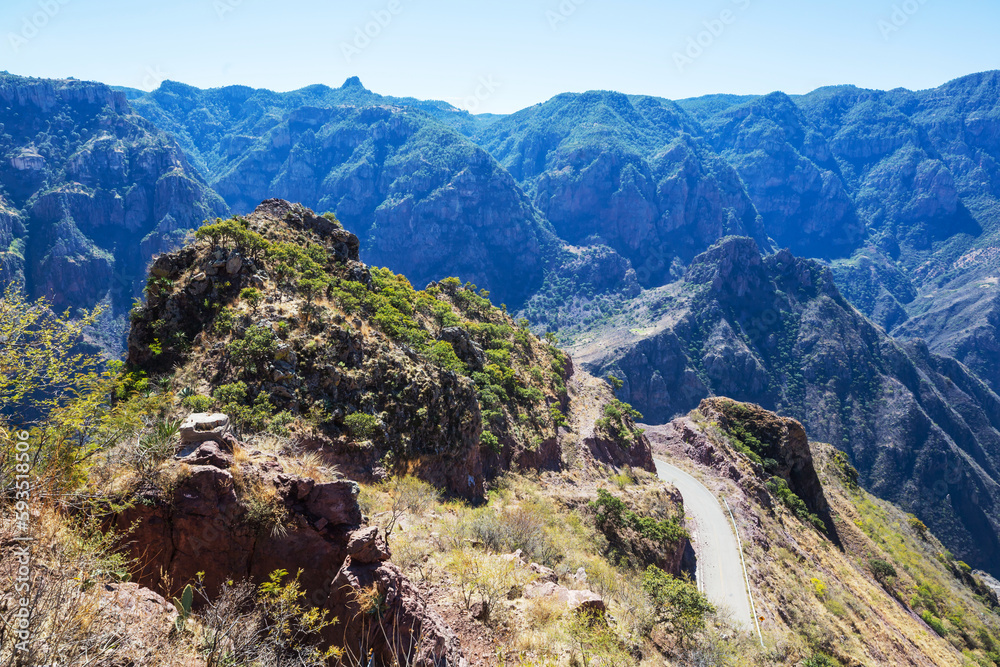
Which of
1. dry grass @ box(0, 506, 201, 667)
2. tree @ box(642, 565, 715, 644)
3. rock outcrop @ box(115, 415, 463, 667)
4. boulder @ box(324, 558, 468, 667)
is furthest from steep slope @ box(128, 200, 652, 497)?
boulder @ box(324, 558, 468, 667)

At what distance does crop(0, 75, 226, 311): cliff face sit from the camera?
146000 millimetres

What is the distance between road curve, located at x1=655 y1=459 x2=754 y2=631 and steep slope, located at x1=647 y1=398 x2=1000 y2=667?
92 cm

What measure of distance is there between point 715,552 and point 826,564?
525 inches

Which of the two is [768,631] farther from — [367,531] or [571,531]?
[367,531]

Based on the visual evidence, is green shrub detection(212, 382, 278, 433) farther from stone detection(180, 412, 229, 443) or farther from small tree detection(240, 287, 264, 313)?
stone detection(180, 412, 229, 443)

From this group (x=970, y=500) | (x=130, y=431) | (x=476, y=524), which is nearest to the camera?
(x=130, y=431)

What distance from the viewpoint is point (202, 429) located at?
11.0 meters

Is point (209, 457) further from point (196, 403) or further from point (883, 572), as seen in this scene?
point (883, 572)

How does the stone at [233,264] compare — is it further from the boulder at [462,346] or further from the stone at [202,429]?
the stone at [202,429]

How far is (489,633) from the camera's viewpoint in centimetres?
1162

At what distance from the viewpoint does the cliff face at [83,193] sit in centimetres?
14600

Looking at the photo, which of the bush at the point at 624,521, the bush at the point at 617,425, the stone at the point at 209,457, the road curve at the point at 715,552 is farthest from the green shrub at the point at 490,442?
the stone at the point at 209,457

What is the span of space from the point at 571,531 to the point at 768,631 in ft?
39.5

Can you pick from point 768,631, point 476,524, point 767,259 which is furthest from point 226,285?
point 767,259
